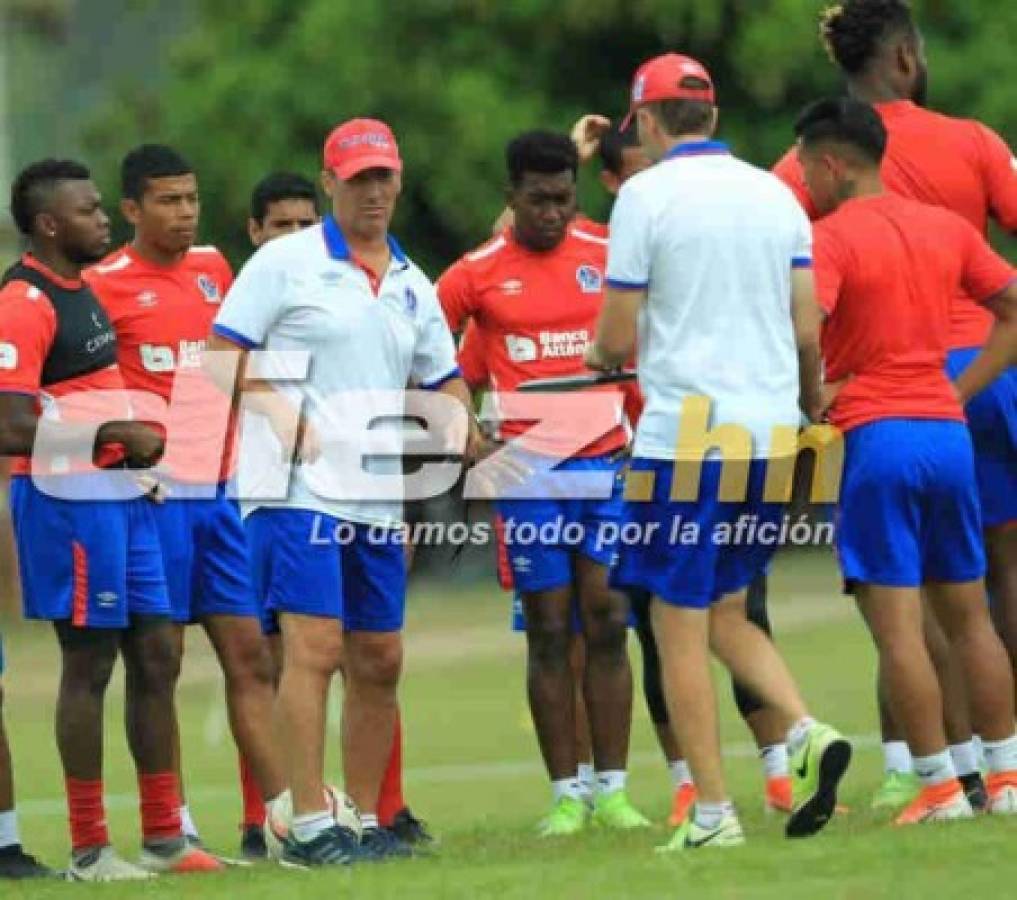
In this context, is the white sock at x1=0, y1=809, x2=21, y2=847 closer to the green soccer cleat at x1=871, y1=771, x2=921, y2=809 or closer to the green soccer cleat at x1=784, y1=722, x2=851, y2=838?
the green soccer cleat at x1=784, y1=722, x2=851, y2=838

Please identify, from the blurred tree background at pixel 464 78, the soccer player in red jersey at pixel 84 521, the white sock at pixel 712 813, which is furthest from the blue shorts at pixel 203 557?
the blurred tree background at pixel 464 78

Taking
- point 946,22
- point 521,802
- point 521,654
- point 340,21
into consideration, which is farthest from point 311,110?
point 521,802

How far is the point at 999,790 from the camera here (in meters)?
12.4

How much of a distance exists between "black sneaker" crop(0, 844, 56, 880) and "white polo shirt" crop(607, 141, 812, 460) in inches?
118

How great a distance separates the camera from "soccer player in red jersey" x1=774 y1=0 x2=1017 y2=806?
43.0ft

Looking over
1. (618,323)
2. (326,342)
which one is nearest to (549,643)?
(326,342)

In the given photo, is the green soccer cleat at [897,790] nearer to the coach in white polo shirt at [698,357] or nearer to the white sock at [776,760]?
the white sock at [776,760]

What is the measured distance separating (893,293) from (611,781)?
9.74 feet

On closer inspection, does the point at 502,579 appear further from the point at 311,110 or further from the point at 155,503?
the point at 311,110

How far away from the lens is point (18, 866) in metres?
12.6

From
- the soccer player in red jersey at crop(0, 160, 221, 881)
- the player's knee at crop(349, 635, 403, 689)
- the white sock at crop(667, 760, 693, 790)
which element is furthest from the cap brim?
the white sock at crop(667, 760, 693, 790)

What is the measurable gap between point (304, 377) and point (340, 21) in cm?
2606

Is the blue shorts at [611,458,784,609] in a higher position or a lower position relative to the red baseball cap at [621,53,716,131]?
lower

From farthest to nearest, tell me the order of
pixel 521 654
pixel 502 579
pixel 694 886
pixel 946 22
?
1. pixel 946 22
2. pixel 521 654
3. pixel 502 579
4. pixel 694 886
